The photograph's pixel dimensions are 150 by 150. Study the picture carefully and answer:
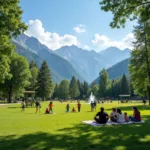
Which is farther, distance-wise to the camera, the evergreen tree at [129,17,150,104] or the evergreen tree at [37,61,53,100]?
the evergreen tree at [37,61,53,100]

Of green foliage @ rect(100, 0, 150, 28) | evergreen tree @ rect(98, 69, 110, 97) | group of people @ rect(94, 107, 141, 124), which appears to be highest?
evergreen tree @ rect(98, 69, 110, 97)

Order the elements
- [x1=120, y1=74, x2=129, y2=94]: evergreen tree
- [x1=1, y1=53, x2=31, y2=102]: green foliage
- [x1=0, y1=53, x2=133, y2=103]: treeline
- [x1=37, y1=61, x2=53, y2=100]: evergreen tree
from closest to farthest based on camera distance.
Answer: [x1=1, y1=53, x2=31, y2=102]: green foliage
[x1=0, y1=53, x2=133, y2=103]: treeline
[x1=37, y1=61, x2=53, y2=100]: evergreen tree
[x1=120, y1=74, x2=129, y2=94]: evergreen tree

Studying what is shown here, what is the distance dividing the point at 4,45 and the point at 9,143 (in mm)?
13760

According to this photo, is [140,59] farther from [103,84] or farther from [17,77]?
[103,84]

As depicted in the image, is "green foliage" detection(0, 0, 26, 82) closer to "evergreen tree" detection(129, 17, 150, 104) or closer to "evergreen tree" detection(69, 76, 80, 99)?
"evergreen tree" detection(129, 17, 150, 104)

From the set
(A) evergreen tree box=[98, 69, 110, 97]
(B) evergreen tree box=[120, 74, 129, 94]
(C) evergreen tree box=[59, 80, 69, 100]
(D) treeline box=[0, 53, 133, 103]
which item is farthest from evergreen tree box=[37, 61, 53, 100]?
(C) evergreen tree box=[59, 80, 69, 100]

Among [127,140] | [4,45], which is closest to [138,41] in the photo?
[4,45]

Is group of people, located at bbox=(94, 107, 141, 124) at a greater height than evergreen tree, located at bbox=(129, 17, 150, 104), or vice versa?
evergreen tree, located at bbox=(129, 17, 150, 104)

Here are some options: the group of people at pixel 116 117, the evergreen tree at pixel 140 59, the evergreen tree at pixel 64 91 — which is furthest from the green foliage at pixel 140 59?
the evergreen tree at pixel 64 91

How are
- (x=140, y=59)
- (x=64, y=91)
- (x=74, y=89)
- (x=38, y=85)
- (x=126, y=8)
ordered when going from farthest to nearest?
(x=64, y=91) < (x=74, y=89) < (x=38, y=85) < (x=140, y=59) < (x=126, y=8)

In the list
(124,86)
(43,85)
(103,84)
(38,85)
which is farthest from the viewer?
(124,86)

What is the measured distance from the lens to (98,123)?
62.3 ft

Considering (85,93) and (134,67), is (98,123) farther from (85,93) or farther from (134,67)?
(85,93)

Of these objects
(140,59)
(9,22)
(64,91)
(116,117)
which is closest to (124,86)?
(64,91)
